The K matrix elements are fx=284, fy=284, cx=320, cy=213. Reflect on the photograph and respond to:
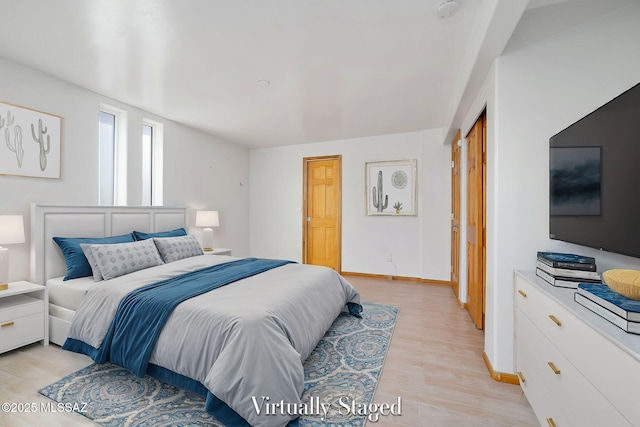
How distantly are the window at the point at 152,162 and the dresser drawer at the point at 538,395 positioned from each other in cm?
417

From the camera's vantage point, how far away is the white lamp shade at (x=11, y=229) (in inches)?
90.1

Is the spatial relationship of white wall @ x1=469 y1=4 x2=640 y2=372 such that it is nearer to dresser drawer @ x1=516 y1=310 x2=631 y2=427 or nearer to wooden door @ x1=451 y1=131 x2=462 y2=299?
dresser drawer @ x1=516 y1=310 x2=631 y2=427

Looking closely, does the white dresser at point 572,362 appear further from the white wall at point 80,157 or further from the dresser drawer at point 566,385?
the white wall at point 80,157

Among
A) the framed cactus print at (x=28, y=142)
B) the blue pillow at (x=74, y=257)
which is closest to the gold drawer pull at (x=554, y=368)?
the blue pillow at (x=74, y=257)

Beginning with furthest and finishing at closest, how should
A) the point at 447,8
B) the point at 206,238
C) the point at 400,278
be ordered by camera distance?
the point at 400,278
the point at 206,238
the point at 447,8

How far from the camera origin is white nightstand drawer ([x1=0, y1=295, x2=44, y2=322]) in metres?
2.19

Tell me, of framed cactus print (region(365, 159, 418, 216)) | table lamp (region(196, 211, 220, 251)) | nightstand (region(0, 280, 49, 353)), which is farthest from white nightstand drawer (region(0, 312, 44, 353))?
framed cactus print (region(365, 159, 418, 216))

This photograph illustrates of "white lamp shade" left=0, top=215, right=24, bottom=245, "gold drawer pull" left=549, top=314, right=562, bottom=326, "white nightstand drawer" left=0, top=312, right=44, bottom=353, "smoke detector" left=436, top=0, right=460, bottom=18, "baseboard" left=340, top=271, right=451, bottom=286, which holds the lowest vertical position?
"baseboard" left=340, top=271, right=451, bottom=286

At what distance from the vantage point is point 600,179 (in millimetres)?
1347

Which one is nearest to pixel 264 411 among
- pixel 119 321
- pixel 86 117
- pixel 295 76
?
pixel 119 321

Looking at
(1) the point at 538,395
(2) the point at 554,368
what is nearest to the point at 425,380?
(1) the point at 538,395

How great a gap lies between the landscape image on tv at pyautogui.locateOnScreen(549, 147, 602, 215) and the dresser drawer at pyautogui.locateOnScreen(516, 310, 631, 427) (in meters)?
0.67

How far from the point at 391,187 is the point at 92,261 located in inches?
157

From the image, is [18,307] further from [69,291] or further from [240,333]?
[240,333]
